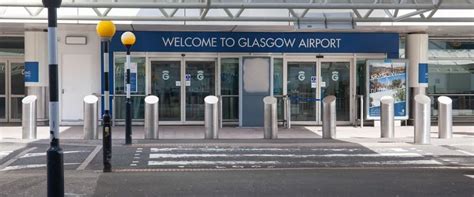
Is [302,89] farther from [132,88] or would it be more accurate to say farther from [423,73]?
[132,88]

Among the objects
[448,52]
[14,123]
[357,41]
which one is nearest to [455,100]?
[448,52]

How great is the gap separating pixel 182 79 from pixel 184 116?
1.18 m

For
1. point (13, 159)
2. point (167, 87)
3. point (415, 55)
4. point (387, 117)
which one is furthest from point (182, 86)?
point (13, 159)

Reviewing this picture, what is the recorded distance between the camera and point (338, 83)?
2127 cm

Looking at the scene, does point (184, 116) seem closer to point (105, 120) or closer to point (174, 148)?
point (174, 148)

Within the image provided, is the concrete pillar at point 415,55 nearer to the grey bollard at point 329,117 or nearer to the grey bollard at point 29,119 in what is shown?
the grey bollard at point 329,117

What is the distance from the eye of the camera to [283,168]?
38.3 ft

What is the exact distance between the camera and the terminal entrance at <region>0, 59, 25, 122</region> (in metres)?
21.8

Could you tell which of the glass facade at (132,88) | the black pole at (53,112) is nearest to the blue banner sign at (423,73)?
the glass facade at (132,88)

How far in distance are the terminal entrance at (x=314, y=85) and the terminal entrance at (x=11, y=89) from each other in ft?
29.1

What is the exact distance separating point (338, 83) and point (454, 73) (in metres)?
4.28

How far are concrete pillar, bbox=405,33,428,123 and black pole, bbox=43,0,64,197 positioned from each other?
15.8 meters

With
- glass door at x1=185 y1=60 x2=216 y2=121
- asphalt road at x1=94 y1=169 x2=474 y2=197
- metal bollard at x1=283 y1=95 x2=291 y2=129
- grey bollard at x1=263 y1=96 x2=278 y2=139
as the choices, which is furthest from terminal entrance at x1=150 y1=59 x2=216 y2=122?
asphalt road at x1=94 y1=169 x2=474 y2=197

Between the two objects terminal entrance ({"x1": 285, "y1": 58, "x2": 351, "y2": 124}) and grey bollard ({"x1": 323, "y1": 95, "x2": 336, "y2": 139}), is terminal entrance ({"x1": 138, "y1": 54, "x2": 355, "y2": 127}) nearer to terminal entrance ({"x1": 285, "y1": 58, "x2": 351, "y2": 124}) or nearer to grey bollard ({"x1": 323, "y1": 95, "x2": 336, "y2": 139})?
terminal entrance ({"x1": 285, "y1": 58, "x2": 351, "y2": 124})
